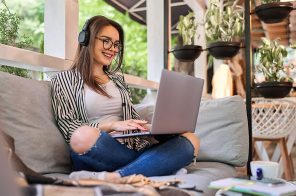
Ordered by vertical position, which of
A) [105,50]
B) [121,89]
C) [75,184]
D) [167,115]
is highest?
[105,50]

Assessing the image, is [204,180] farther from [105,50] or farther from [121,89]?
[105,50]

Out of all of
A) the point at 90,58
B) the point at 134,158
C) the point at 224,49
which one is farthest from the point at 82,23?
the point at 134,158

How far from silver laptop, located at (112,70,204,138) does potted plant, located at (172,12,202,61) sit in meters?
1.25

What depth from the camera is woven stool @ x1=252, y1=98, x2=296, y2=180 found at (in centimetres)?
314

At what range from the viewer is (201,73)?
521 cm

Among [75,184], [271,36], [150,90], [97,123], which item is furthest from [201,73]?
[75,184]

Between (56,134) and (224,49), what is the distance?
4.55 ft

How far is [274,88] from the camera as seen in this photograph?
2.30 meters

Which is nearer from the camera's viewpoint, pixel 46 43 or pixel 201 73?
pixel 46 43

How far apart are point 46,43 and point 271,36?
20.8 ft

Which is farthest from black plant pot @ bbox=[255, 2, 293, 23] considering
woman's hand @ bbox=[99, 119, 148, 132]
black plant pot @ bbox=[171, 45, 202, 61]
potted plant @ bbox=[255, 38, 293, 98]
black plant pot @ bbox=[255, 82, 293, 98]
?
woman's hand @ bbox=[99, 119, 148, 132]

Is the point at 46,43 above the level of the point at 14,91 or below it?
above

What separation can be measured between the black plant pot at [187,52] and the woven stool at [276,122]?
862 mm

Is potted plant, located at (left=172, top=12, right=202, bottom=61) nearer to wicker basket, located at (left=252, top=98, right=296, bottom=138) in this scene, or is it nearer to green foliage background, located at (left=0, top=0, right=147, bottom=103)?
green foliage background, located at (left=0, top=0, right=147, bottom=103)
